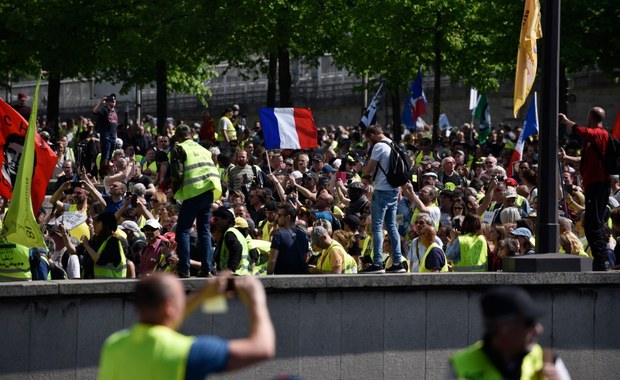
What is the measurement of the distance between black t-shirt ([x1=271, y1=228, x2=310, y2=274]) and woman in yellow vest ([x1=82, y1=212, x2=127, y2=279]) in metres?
1.65

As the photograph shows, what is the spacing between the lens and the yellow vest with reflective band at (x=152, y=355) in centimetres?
685

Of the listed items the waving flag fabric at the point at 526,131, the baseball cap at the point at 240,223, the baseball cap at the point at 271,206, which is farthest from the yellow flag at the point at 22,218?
the waving flag fabric at the point at 526,131

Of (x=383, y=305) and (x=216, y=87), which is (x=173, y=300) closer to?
(x=383, y=305)

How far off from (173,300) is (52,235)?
1118cm

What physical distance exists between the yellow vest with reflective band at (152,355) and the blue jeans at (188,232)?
744 cm

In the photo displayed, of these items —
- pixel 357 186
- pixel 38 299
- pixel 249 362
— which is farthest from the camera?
pixel 357 186

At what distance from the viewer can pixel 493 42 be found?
3538 centimetres

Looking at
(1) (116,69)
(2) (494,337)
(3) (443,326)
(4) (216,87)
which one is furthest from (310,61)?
(2) (494,337)

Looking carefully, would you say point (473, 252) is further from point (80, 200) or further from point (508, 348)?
point (508, 348)

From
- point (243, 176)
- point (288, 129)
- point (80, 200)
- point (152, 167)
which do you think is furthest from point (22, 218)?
point (152, 167)

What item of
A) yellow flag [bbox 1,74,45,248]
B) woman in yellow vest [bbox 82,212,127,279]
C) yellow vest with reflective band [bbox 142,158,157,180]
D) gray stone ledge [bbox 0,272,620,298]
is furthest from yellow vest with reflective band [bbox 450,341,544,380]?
yellow vest with reflective band [bbox 142,158,157,180]

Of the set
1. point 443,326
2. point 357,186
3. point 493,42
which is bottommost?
point 443,326

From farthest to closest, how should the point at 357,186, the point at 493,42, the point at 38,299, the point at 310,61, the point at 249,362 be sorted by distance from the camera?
the point at 310,61 < the point at 493,42 < the point at 357,186 < the point at 38,299 < the point at 249,362

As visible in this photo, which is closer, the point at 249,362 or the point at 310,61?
the point at 249,362
